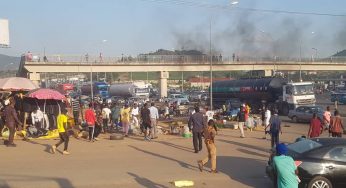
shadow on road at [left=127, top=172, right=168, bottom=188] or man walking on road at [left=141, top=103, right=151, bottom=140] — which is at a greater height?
man walking on road at [left=141, top=103, right=151, bottom=140]

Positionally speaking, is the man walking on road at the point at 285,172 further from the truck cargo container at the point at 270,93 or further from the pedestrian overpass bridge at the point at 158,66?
the pedestrian overpass bridge at the point at 158,66

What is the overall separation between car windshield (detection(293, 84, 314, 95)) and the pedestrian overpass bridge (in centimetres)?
3323

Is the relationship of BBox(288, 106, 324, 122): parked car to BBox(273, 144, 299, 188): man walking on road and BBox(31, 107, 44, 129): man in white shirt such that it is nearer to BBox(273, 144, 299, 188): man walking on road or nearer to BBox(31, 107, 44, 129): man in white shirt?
BBox(31, 107, 44, 129): man in white shirt

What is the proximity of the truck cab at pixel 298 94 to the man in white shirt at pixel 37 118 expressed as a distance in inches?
1038

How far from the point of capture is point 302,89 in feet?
149

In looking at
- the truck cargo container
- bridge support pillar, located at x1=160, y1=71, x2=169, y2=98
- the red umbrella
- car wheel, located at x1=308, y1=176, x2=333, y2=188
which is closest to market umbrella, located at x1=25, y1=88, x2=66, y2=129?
the red umbrella

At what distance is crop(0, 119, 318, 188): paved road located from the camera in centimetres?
1268

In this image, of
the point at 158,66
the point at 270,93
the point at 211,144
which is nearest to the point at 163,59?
the point at 158,66

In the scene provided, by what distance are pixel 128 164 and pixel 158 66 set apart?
64.6 meters

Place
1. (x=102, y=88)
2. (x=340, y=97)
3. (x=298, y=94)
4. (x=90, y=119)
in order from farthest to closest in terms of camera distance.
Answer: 1. (x=102, y=88)
2. (x=340, y=97)
3. (x=298, y=94)
4. (x=90, y=119)

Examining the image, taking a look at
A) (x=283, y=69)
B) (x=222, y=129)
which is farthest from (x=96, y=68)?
(x=222, y=129)

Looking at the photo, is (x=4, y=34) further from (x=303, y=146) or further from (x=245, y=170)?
(x=303, y=146)

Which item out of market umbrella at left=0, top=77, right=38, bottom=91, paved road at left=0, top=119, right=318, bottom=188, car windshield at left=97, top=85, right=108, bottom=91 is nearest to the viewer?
paved road at left=0, top=119, right=318, bottom=188

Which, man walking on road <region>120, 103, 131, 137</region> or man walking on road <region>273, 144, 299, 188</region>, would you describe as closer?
man walking on road <region>273, 144, 299, 188</region>
